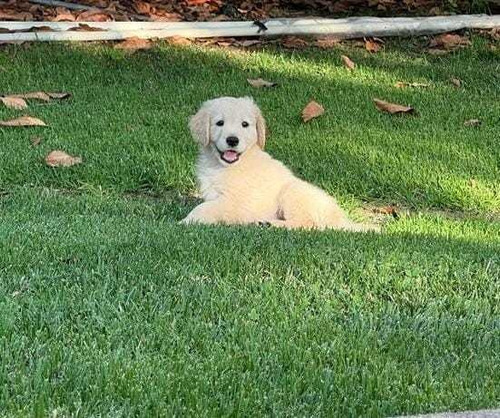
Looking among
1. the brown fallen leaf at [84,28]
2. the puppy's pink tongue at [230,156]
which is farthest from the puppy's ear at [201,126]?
the brown fallen leaf at [84,28]

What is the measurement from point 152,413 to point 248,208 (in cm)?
331

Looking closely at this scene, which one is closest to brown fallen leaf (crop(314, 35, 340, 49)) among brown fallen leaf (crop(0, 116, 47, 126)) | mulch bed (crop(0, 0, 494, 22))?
mulch bed (crop(0, 0, 494, 22))

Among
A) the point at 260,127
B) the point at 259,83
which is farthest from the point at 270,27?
the point at 260,127

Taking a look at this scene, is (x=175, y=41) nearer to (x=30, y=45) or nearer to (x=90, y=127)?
(x=30, y=45)

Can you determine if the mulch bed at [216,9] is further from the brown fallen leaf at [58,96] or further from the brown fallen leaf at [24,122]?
the brown fallen leaf at [24,122]

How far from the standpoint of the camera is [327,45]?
1118cm

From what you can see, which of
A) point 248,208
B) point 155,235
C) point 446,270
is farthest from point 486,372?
point 248,208

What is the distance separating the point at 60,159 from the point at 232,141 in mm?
1762

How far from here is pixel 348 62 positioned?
10.5 meters

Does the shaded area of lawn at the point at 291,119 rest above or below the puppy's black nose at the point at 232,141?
below

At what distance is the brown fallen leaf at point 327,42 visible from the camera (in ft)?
36.6

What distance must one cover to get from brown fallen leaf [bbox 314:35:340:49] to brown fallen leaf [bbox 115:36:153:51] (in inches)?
77.5

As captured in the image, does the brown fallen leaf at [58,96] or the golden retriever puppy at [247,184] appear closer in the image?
the golden retriever puppy at [247,184]

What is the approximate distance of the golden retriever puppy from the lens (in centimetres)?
609
